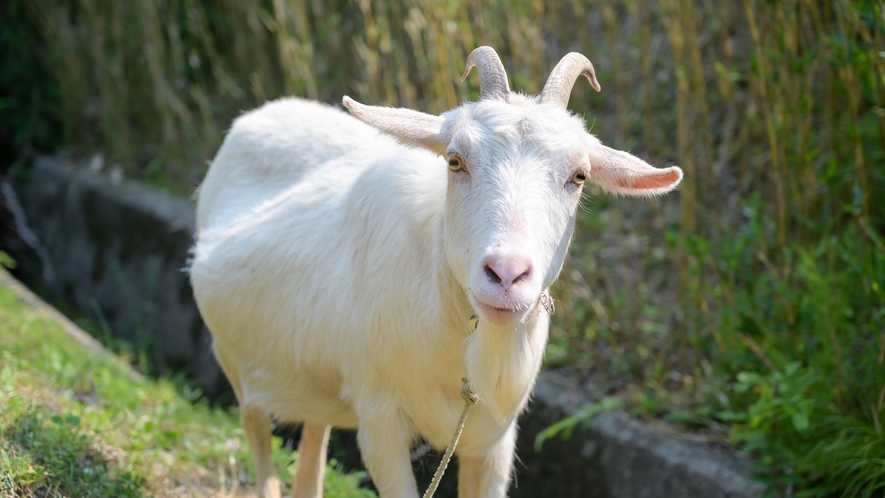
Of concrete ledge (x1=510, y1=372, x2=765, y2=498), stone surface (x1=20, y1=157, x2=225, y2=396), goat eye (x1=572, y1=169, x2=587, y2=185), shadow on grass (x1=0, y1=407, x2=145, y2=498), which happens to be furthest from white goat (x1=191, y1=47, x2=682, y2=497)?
stone surface (x1=20, y1=157, x2=225, y2=396)

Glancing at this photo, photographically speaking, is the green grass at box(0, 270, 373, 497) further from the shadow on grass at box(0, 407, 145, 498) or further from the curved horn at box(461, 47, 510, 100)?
the curved horn at box(461, 47, 510, 100)

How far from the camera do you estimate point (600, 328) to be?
16.7 feet

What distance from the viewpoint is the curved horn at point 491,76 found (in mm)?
3004

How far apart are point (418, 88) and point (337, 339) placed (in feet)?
14.8

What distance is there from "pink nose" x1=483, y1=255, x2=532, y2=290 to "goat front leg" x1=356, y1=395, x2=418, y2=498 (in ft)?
2.95

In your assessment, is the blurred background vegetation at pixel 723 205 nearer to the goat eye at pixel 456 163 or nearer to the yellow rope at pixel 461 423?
the yellow rope at pixel 461 423

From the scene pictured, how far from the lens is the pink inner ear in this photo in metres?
2.85

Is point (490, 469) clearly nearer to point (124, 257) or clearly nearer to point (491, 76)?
point (491, 76)

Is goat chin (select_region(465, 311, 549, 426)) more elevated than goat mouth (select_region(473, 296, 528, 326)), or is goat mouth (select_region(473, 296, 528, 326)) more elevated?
goat mouth (select_region(473, 296, 528, 326))

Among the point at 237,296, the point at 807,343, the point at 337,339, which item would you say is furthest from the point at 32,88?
the point at 807,343

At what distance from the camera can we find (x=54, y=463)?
3.16m

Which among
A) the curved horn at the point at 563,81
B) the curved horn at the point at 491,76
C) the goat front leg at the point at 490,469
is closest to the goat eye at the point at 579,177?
the curved horn at the point at 563,81

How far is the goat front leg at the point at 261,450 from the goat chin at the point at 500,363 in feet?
4.14

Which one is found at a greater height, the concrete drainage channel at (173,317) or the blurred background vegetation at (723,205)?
the blurred background vegetation at (723,205)
